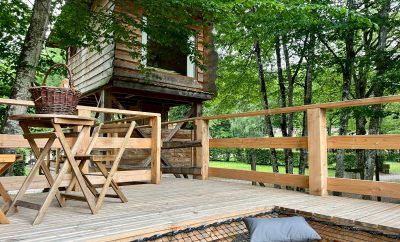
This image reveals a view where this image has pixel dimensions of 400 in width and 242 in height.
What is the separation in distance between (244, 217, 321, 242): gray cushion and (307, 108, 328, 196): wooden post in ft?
4.07

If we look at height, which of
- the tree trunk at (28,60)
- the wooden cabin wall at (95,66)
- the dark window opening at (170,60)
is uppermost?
the dark window opening at (170,60)

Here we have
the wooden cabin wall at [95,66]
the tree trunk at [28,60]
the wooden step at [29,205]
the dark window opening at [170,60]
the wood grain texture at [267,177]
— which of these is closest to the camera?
the wooden step at [29,205]

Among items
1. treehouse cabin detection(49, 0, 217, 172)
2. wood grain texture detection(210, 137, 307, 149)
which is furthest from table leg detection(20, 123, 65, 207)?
treehouse cabin detection(49, 0, 217, 172)

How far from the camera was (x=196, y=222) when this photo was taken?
2.64m

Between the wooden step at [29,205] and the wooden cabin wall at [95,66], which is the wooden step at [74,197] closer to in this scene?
the wooden step at [29,205]

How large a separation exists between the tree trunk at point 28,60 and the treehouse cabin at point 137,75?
7.78 ft

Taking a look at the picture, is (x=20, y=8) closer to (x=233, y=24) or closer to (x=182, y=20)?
(x=182, y=20)

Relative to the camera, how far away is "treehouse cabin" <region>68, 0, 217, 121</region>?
27.4 feet

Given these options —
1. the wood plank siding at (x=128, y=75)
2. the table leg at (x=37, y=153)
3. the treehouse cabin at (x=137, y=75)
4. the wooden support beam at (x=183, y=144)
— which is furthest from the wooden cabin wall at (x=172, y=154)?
the table leg at (x=37, y=153)

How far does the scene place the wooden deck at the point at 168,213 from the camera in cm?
226

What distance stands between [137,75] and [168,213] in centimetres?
628

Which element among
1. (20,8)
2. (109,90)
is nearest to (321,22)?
(109,90)

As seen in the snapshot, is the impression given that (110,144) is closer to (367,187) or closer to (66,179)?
(66,179)

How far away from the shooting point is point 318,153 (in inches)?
157
